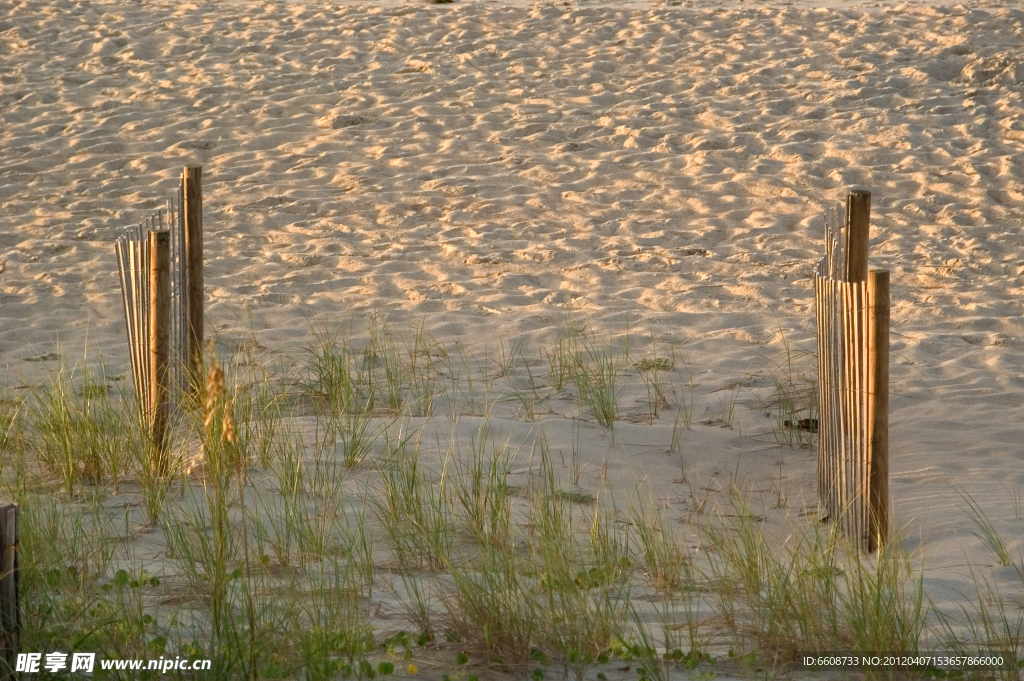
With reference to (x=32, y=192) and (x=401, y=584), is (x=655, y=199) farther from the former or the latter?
(x=401, y=584)

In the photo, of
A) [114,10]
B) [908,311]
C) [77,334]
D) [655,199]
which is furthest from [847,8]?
[77,334]

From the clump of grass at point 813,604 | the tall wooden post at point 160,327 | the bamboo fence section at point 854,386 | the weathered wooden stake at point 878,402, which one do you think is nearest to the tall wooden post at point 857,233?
the bamboo fence section at point 854,386

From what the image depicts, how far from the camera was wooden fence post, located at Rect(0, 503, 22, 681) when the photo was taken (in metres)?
1.98

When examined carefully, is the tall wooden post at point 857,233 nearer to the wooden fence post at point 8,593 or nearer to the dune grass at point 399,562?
the dune grass at point 399,562

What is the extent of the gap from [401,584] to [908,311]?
3652 mm

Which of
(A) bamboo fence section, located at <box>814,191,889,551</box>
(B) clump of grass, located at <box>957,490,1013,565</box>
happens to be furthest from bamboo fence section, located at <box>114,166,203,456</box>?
(B) clump of grass, located at <box>957,490,1013,565</box>

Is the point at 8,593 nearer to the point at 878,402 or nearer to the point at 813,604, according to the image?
the point at 813,604

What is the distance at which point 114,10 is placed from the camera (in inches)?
413

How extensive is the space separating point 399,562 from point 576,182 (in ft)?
16.5

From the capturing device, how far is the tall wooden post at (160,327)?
3.29 meters

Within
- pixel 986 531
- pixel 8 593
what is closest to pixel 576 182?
pixel 986 531

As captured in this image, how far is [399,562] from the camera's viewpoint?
2.71 meters

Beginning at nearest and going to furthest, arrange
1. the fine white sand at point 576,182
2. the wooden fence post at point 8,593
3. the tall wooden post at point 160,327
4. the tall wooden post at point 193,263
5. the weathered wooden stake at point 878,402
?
the wooden fence post at point 8,593
the weathered wooden stake at point 878,402
the tall wooden post at point 160,327
the tall wooden post at point 193,263
the fine white sand at point 576,182

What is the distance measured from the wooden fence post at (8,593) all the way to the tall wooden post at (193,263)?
1.61m
